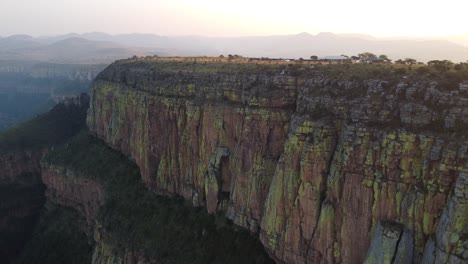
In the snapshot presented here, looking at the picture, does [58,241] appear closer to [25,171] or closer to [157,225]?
[157,225]

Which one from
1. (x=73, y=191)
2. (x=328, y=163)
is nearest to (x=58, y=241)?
(x=73, y=191)

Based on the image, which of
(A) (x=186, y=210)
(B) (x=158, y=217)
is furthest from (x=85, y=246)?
(A) (x=186, y=210)

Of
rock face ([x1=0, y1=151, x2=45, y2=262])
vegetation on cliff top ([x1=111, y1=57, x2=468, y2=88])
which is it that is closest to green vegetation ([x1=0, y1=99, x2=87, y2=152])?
rock face ([x1=0, y1=151, x2=45, y2=262])

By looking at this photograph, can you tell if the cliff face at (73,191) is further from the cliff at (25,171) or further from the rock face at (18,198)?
the cliff at (25,171)

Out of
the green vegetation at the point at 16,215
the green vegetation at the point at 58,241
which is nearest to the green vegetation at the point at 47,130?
the green vegetation at the point at 16,215

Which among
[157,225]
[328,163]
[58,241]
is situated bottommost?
[58,241]

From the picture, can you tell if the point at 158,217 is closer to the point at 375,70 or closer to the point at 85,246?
the point at 85,246

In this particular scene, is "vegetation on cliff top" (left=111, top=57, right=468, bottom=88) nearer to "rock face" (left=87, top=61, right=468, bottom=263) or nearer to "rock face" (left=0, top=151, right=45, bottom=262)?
"rock face" (left=87, top=61, right=468, bottom=263)
